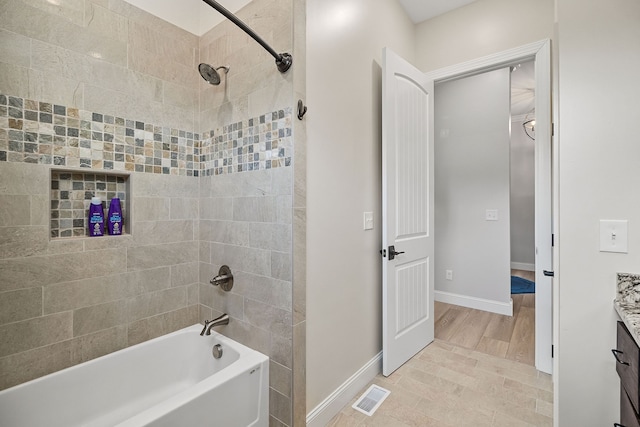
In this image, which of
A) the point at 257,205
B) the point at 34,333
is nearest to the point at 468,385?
the point at 257,205

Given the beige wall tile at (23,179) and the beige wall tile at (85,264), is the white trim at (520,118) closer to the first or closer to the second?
the beige wall tile at (85,264)

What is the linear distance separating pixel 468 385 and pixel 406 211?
127 centimetres

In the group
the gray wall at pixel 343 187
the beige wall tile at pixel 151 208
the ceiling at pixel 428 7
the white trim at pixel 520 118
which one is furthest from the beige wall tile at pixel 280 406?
the white trim at pixel 520 118

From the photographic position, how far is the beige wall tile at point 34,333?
1.22 meters

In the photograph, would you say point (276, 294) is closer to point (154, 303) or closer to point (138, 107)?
point (154, 303)

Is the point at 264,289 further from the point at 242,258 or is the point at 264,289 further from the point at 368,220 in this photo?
the point at 368,220

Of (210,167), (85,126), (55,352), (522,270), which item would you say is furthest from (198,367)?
(522,270)

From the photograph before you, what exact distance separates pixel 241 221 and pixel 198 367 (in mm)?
953

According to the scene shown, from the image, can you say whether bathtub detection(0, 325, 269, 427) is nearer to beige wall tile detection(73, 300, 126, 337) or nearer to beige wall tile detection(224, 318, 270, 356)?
beige wall tile detection(224, 318, 270, 356)

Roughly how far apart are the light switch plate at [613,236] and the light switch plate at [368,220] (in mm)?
1172

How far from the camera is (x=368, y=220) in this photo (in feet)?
6.59

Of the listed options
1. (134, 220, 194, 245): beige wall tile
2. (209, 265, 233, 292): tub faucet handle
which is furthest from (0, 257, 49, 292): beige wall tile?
(209, 265, 233, 292): tub faucet handle

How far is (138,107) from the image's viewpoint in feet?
5.38

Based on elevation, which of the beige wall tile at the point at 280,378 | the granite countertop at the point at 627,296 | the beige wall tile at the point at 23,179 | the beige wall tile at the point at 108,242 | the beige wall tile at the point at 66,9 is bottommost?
the beige wall tile at the point at 280,378
